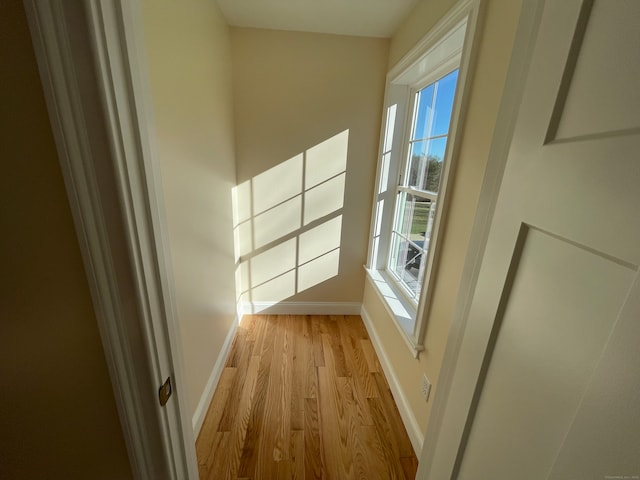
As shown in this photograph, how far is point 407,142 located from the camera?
2016mm

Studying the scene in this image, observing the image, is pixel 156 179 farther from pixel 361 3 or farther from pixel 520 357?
pixel 361 3

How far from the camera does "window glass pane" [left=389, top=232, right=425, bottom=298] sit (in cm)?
181

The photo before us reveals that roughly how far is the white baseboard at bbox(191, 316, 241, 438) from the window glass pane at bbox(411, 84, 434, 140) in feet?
6.98

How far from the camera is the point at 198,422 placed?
1420 mm

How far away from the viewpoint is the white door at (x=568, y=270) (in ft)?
1.14

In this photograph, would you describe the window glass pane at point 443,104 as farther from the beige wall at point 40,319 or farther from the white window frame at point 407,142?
the beige wall at point 40,319

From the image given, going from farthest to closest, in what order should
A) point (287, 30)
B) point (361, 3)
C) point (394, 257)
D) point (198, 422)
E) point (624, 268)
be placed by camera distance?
point (394, 257) < point (287, 30) < point (361, 3) < point (198, 422) < point (624, 268)

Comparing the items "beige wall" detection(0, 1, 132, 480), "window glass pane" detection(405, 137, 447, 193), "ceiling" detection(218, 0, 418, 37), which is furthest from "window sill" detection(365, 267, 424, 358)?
"ceiling" detection(218, 0, 418, 37)

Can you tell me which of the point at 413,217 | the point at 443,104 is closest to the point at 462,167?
the point at 443,104

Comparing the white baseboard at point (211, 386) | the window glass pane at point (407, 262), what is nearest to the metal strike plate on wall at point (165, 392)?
the white baseboard at point (211, 386)

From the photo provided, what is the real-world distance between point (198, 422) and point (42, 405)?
1.04 meters

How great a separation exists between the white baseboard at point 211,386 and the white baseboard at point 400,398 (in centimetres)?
115

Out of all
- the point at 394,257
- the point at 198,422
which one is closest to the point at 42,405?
the point at 198,422

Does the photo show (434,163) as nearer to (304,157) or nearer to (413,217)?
(413,217)
